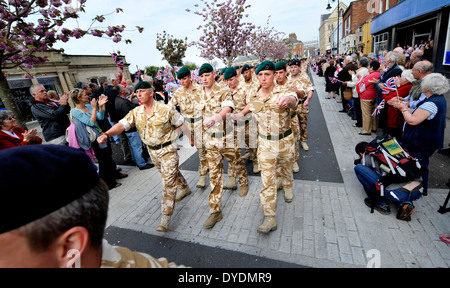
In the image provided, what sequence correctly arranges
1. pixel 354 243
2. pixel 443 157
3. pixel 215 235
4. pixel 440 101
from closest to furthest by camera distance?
pixel 354 243 → pixel 440 101 → pixel 215 235 → pixel 443 157

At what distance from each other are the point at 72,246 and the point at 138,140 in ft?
17.8

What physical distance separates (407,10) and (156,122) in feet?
54.5

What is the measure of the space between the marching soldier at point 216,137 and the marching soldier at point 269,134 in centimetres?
56

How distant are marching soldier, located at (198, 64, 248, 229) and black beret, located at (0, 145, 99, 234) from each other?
2542 mm

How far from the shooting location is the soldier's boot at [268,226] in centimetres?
313

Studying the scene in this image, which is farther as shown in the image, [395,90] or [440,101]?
[395,90]

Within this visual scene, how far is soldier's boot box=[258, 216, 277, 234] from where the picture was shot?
313cm

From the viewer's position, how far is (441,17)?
10.3m

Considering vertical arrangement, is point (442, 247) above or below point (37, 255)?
below

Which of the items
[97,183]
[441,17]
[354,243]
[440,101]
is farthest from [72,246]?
[441,17]

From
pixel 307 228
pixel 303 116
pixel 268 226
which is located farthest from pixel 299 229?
pixel 303 116

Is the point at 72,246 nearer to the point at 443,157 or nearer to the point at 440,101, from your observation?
the point at 440,101

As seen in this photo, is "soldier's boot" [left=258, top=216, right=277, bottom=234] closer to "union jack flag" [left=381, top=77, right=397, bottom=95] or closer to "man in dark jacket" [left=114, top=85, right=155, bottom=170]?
"union jack flag" [left=381, top=77, right=397, bottom=95]

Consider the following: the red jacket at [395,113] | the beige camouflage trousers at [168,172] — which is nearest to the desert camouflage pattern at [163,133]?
the beige camouflage trousers at [168,172]
